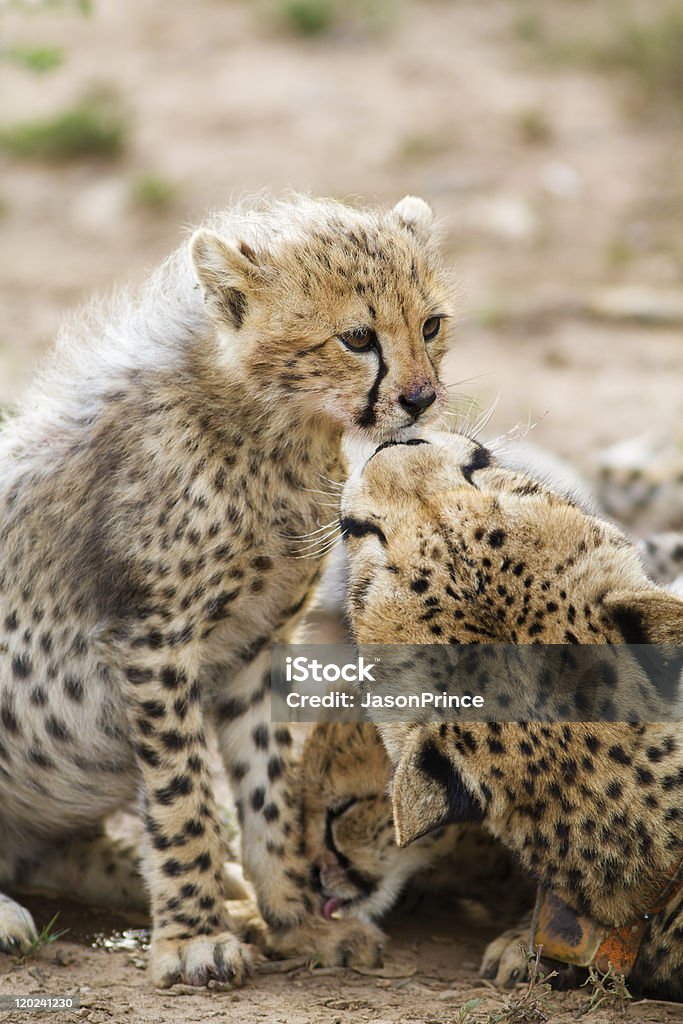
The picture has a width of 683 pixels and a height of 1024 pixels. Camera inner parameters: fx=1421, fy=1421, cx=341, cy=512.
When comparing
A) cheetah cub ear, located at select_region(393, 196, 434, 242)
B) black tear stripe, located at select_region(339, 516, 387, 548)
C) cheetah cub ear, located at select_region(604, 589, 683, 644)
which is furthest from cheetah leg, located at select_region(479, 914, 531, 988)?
cheetah cub ear, located at select_region(393, 196, 434, 242)

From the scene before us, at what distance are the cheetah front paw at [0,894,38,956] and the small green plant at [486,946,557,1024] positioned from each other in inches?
42.0

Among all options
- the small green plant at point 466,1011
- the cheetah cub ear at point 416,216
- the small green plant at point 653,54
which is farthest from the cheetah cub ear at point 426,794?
the small green plant at point 653,54

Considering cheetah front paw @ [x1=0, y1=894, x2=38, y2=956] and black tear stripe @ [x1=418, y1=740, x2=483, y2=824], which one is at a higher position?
black tear stripe @ [x1=418, y1=740, x2=483, y2=824]

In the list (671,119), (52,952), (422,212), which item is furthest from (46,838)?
(671,119)

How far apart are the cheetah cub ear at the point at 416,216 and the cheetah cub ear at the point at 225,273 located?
48 cm

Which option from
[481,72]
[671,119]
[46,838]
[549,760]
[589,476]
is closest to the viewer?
[549,760]

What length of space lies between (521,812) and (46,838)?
146 centimetres

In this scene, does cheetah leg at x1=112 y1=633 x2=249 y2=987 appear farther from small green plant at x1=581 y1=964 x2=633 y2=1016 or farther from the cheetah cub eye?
the cheetah cub eye

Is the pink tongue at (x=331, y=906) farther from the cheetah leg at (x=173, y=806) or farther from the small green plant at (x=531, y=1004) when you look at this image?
the small green plant at (x=531, y=1004)

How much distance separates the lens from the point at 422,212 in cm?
364

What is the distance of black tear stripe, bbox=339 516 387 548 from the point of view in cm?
288

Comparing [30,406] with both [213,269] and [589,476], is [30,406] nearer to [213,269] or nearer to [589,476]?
[213,269]

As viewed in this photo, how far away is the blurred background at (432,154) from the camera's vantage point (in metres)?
7.36

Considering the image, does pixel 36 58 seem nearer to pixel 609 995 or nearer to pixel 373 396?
pixel 373 396
